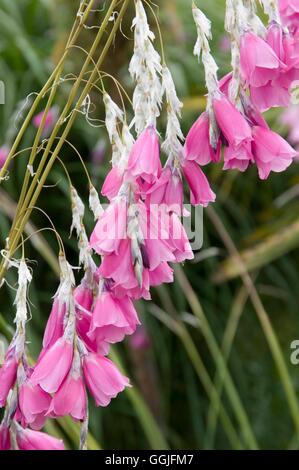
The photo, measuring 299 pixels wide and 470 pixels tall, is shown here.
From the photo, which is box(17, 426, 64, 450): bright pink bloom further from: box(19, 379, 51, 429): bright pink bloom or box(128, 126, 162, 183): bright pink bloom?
box(128, 126, 162, 183): bright pink bloom

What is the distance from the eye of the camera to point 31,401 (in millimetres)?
692

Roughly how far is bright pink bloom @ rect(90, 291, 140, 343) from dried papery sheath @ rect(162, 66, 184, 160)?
13 centimetres

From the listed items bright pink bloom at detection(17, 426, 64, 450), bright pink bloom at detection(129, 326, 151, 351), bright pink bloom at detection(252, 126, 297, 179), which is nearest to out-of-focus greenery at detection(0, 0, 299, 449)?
bright pink bloom at detection(129, 326, 151, 351)

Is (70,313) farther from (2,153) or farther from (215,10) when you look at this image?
(215,10)

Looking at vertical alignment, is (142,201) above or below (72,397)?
above

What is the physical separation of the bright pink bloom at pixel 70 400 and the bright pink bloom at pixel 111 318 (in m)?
0.04

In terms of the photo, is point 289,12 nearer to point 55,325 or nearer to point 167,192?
point 167,192

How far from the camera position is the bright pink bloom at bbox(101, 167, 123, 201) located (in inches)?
26.8

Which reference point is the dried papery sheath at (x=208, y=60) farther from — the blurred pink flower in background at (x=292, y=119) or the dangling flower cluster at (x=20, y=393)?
the blurred pink flower in background at (x=292, y=119)

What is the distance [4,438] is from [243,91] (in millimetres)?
357

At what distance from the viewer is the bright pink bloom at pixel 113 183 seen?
680 millimetres

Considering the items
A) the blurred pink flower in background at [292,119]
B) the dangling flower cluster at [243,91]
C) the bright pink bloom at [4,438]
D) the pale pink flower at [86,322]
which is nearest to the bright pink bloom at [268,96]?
the dangling flower cluster at [243,91]

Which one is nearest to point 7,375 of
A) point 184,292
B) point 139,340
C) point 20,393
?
point 20,393
